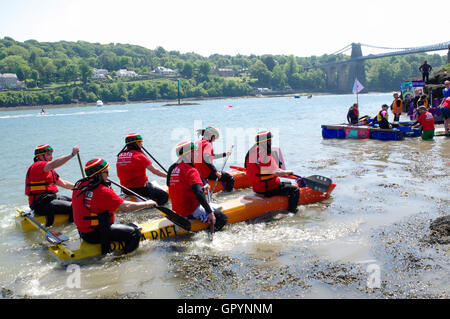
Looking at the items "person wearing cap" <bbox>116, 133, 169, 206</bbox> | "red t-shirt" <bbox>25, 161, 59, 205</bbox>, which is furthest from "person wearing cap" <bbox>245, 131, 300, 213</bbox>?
"red t-shirt" <bbox>25, 161, 59, 205</bbox>

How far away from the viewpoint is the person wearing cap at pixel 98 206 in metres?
6.03

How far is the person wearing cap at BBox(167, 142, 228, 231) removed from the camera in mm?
6918

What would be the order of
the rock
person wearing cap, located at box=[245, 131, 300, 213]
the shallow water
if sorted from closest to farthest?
the shallow water, the rock, person wearing cap, located at box=[245, 131, 300, 213]

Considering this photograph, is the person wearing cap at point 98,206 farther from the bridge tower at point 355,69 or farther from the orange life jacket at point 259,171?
the bridge tower at point 355,69

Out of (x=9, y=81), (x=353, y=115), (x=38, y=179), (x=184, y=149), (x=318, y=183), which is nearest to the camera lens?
(x=184, y=149)

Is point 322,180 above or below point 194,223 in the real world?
above

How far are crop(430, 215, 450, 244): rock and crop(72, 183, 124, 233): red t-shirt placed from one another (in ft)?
16.9

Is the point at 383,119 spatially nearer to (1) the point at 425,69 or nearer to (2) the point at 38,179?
(1) the point at 425,69

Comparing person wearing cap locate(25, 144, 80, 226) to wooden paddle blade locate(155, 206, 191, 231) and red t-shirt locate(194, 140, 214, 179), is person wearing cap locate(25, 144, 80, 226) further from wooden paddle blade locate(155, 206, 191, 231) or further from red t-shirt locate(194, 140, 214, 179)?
red t-shirt locate(194, 140, 214, 179)

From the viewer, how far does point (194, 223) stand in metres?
7.46

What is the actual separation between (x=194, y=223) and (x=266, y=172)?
6.46ft

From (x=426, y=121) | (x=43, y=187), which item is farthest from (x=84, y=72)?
(x=43, y=187)

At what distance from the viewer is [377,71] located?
174m
